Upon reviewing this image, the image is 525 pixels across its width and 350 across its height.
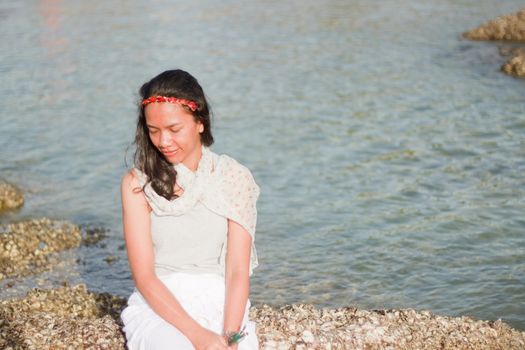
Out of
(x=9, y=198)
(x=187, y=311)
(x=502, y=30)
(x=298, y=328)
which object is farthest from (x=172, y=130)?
(x=502, y=30)

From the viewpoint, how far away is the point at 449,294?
9.98m

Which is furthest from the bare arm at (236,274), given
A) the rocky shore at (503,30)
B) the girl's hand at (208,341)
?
the rocky shore at (503,30)

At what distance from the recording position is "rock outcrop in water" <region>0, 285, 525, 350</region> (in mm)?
7004

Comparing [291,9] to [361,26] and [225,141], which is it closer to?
[361,26]

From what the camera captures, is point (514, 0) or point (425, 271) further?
point (514, 0)

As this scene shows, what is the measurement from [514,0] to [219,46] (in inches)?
548

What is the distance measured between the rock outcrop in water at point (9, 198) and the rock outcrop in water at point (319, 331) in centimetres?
507

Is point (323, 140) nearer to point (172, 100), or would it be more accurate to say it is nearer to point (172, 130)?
point (172, 130)

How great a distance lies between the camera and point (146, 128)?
20.1 feet

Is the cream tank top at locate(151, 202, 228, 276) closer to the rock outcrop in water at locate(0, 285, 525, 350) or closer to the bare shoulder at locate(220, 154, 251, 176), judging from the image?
the bare shoulder at locate(220, 154, 251, 176)

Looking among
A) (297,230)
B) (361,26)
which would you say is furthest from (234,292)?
(361,26)

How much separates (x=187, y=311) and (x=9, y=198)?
27.2 ft

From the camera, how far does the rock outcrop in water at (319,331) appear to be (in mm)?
7004

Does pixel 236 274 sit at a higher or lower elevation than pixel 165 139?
lower
